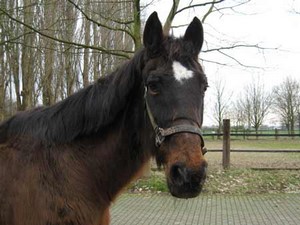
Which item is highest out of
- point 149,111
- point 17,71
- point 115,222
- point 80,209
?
point 17,71

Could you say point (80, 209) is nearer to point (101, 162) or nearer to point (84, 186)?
point (84, 186)

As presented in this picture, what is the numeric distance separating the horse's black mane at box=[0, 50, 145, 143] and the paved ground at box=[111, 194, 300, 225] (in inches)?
173

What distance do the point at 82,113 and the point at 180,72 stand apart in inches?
36.5

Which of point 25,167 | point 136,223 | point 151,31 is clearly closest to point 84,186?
point 25,167

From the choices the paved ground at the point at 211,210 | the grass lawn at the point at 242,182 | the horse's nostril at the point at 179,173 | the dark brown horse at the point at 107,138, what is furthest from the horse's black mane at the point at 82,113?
the grass lawn at the point at 242,182

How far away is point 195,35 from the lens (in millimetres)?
2816

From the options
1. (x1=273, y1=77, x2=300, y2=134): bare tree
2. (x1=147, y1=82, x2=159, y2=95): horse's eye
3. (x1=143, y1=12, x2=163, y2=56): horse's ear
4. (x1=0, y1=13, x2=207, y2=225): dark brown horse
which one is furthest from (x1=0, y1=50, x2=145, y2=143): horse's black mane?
(x1=273, y1=77, x2=300, y2=134): bare tree

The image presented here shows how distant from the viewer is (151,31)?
271 cm

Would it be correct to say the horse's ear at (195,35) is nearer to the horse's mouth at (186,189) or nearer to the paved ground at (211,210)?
the horse's mouth at (186,189)

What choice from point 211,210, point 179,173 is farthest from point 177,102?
point 211,210

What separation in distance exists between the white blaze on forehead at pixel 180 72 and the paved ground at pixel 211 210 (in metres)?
4.82

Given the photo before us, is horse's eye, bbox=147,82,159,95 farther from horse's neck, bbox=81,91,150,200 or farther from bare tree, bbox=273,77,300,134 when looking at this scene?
bare tree, bbox=273,77,300,134

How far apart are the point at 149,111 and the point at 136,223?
5464 millimetres

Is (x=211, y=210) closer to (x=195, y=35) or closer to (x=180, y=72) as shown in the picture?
(x=195, y=35)
